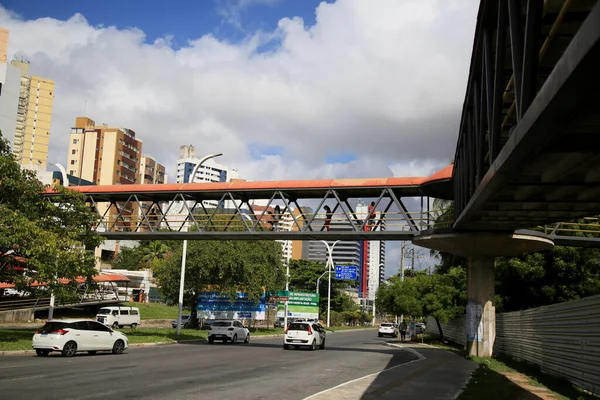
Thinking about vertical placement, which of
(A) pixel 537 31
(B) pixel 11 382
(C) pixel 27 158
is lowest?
(B) pixel 11 382

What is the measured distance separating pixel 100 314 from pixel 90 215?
1831cm

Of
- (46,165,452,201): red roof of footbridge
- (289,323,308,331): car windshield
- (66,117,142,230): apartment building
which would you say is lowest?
(289,323,308,331): car windshield

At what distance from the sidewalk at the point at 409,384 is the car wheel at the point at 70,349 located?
12.3 metres

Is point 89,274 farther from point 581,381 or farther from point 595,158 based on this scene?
point 595,158

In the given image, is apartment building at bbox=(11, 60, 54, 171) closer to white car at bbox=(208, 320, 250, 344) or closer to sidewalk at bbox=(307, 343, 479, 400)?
white car at bbox=(208, 320, 250, 344)

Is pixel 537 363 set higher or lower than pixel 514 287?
lower

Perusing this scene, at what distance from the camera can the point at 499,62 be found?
810 cm

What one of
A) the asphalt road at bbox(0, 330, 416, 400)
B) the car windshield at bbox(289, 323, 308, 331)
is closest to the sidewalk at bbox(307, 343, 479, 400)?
the asphalt road at bbox(0, 330, 416, 400)

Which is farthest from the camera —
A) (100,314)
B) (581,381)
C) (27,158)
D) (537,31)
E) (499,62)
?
(27,158)

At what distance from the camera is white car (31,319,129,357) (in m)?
22.0

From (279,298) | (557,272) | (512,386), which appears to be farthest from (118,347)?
(279,298)

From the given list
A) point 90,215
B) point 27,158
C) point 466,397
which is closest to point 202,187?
point 90,215

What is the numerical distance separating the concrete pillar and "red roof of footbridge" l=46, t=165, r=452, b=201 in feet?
12.9

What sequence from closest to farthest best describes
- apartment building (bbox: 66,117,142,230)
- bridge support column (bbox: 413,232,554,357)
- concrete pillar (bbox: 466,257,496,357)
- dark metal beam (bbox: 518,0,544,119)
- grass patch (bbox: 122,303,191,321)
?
1. dark metal beam (bbox: 518,0,544,119)
2. bridge support column (bbox: 413,232,554,357)
3. concrete pillar (bbox: 466,257,496,357)
4. grass patch (bbox: 122,303,191,321)
5. apartment building (bbox: 66,117,142,230)
